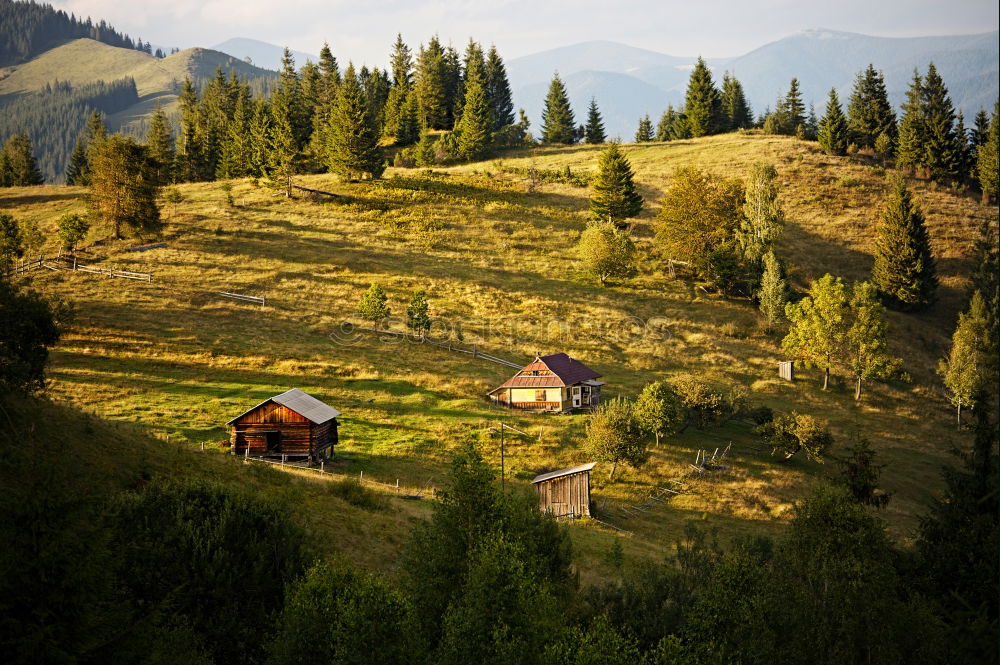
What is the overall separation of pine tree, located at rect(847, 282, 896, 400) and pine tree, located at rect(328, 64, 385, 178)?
Answer: 68.0m

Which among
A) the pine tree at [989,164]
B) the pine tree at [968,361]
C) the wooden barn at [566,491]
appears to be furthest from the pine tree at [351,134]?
the pine tree at [989,164]

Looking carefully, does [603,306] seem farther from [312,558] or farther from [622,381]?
[312,558]

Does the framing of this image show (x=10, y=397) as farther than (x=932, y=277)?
No

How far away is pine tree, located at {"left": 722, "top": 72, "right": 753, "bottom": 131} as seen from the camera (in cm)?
12400

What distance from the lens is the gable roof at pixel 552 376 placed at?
161 ft

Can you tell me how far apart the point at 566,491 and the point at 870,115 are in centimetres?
10138

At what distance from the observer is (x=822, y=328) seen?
56125mm

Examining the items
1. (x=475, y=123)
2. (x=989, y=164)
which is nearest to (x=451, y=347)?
(x=475, y=123)

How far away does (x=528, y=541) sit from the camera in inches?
816

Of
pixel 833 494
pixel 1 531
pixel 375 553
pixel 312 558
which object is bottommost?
pixel 375 553

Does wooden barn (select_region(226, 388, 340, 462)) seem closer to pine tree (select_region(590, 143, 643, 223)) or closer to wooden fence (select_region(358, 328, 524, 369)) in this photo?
wooden fence (select_region(358, 328, 524, 369))

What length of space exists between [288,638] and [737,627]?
456 inches

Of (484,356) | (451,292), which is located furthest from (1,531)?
(451,292)

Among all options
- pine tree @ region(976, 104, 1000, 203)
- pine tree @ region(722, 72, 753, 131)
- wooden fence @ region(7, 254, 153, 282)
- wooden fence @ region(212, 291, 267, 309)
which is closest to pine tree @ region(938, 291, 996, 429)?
pine tree @ region(976, 104, 1000, 203)
